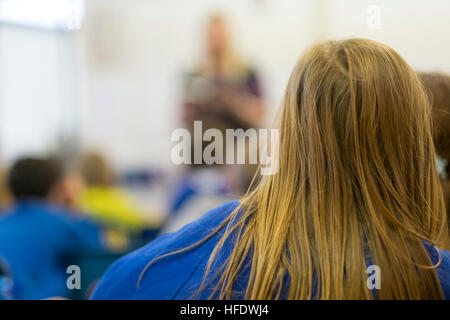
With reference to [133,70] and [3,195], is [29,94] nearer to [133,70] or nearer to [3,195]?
[133,70]

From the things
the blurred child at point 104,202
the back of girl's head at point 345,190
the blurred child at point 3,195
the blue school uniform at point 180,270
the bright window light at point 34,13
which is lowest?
the blurred child at point 104,202

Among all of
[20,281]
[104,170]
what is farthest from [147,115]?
[20,281]

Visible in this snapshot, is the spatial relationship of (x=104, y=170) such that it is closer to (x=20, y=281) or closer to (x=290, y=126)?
(x=20, y=281)

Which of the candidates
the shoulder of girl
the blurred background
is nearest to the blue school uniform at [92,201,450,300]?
the shoulder of girl

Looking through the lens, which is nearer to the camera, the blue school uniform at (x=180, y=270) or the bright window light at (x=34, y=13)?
the blue school uniform at (x=180, y=270)

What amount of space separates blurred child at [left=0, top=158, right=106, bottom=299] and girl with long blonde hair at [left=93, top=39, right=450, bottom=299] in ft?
4.04

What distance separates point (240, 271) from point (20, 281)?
4.74 ft

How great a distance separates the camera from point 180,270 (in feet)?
2.89

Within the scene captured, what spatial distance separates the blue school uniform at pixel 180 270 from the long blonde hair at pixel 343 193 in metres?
0.02

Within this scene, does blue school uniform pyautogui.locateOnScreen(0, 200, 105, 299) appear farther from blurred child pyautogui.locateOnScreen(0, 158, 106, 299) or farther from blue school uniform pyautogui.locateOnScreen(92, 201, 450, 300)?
blue school uniform pyautogui.locateOnScreen(92, 201, 450, 300)

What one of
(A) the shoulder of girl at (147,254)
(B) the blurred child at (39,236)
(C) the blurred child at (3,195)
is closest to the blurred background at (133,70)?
(C) the blurred child at (3,195)

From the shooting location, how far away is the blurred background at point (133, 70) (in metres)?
4.93

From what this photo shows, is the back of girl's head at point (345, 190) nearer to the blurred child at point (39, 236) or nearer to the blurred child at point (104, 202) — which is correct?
the blurred child at point (39, 236)

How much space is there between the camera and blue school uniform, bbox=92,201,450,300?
845mm
